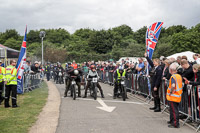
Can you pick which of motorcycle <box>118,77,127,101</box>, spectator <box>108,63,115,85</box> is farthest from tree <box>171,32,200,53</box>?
motorcycle <box>118,77,127,101</box>

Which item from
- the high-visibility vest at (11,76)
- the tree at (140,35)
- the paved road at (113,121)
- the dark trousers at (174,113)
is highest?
the tree at (140,35)

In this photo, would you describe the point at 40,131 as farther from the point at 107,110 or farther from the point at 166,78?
the point at 166,78

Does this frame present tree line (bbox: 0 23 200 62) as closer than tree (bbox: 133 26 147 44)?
Yes

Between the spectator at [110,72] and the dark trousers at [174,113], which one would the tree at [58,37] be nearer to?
the spectator at [110,72]

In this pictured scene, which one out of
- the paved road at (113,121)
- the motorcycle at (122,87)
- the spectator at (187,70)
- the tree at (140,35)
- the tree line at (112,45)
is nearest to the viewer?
the paved road at (113,121)

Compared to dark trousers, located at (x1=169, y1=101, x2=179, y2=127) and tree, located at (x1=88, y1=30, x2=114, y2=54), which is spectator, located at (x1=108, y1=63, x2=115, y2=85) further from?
tree, located at (x1=88, y1=30, x2=114, y2=54)

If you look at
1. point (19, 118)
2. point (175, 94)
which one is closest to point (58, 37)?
point (19, 118)

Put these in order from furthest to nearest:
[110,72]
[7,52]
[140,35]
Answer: [140,35] → [110,72] → [7,52]

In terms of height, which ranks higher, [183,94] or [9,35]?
[9,35]

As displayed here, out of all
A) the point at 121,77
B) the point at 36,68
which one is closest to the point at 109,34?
the point at 36,68

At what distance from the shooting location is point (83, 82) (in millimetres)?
15406

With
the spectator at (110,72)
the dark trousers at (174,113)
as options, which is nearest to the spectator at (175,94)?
the dark trousers at (174,113)

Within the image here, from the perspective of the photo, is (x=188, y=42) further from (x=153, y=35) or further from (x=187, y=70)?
(x=187, y=70)

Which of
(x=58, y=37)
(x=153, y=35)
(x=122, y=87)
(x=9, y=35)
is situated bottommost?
(x=122, y=87)
